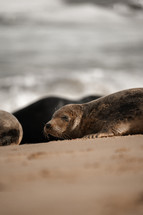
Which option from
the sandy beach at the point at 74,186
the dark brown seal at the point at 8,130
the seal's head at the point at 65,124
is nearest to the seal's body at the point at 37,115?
the dark brown seal at the point at 8,130

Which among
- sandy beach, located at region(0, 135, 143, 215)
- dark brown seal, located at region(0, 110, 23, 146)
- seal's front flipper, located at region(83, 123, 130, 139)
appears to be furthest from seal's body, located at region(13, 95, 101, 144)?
sandy beach, located at region(0, 135, 143, 215)

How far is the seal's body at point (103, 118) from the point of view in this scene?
4.73 metres

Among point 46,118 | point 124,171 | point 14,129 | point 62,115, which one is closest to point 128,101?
point 62,115

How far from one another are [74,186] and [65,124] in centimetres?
427

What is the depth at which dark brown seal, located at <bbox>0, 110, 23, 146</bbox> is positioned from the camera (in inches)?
258

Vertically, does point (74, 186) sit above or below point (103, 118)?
above

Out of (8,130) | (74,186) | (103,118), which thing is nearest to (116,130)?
(103,118)

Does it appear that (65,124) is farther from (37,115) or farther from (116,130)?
(37,115)

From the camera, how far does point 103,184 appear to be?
1.33m

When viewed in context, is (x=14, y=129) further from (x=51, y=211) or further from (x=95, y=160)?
(x=51, y=211)

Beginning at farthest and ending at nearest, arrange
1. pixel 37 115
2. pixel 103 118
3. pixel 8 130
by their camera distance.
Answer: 1. pixel 37 115
2. pixel 8 130
3. pixel 103 118

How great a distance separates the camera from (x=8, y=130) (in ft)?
21.8

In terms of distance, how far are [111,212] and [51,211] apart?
206 mm

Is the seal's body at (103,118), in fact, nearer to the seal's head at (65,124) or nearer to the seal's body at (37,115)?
the seal's head at (65,124)
